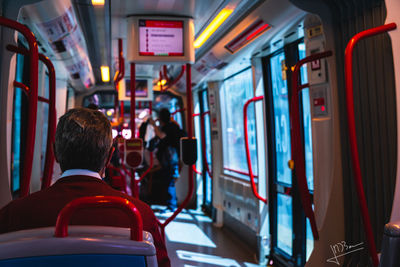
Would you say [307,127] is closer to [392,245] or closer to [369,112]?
[369,112]

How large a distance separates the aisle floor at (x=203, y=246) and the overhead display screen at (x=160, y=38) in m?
2.35

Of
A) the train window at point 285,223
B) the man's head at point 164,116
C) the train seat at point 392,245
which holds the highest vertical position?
the man's head at point 164,116

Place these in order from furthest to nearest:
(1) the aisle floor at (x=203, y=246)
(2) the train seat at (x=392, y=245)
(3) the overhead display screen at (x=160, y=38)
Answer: (1) the aisle floor at (x=203, y=246)
(3) the overhead display screen at (x=160, y=38)
(2) the train seat at (x=392, y=245)

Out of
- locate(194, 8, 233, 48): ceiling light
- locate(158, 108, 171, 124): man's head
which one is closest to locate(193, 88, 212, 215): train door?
locate(158, 108, 171, 124): man's head

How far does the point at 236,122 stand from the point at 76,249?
511 cm

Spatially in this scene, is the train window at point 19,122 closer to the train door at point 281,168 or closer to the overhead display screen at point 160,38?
the overhead display screen at point 160,38

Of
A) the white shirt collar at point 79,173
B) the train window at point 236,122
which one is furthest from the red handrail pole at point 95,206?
the train window at point 236,122

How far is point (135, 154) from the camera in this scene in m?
3.34

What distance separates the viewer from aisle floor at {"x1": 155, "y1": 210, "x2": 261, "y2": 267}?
14.2ft

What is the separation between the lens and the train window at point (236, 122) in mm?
5461

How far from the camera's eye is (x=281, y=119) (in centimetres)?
431

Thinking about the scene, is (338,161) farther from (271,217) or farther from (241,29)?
(271,217)

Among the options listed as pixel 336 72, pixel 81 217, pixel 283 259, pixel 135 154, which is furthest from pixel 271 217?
pixel 81 217

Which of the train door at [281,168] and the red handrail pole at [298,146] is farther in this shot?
the train door at [281,168]
